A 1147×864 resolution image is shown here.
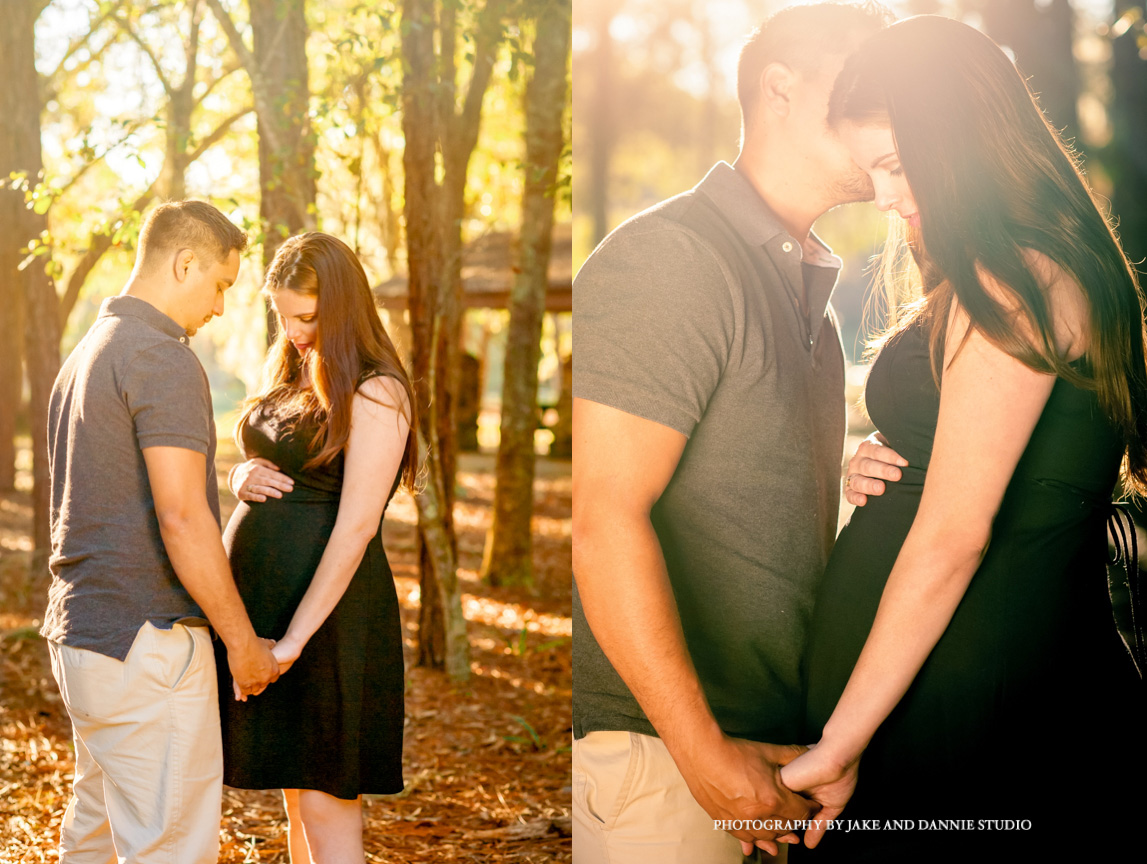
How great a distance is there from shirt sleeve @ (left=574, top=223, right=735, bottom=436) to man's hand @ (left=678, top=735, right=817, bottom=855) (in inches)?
26.1

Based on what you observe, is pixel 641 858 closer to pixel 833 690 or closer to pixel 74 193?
pixel 833 690

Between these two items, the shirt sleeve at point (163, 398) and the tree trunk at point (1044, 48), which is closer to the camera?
the tree trunk at point (1044, 48)

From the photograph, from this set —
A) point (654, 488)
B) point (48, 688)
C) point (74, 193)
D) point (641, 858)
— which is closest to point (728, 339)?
point (654, 488)

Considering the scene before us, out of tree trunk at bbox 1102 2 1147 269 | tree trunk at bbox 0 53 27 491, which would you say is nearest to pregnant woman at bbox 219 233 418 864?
tree trunk at bbox 1102 2 1147 269

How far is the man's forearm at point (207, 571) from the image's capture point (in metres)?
2.47

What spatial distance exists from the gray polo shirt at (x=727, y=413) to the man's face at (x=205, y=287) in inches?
45.4

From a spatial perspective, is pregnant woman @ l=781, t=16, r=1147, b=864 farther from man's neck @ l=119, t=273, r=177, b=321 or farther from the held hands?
man's neck @ l=119, t=273, r=177, b=321

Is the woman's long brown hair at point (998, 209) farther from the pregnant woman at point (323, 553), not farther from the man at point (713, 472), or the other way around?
the pregnant woman at point (323, 553)

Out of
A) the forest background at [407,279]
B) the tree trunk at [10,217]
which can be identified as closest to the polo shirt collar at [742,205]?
the forest background at [407,279]

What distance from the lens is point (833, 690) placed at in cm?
206

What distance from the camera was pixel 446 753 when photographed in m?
5.27

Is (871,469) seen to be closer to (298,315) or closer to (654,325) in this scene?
(654,325)

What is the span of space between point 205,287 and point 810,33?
1.64m

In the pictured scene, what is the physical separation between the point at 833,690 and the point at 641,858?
559 mm
